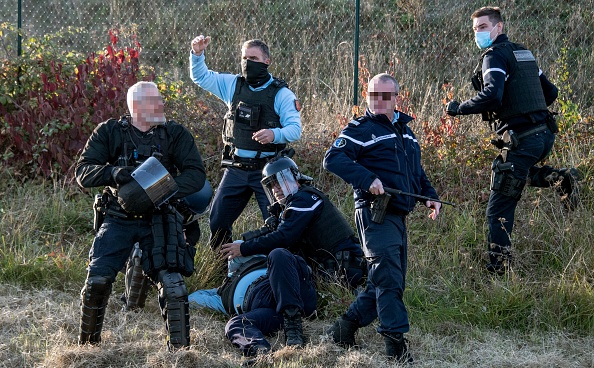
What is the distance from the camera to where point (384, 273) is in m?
4.68

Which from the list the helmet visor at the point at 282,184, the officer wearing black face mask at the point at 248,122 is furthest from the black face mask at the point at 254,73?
the helmet visor at the point at 282,184

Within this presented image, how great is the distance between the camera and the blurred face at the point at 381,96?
486cm

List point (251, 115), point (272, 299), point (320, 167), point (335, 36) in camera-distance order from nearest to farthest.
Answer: point (272, 299) → point (251, 115) → point (320, 167) → point (335, 36)

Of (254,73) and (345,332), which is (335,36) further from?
(345,332)

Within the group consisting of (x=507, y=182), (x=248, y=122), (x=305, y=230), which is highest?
(x=248, y=122)

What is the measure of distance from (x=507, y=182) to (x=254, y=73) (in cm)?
217

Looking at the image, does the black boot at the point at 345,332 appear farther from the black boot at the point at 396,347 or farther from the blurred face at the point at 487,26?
the blurred face at the point at 487,26

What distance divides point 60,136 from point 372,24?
18.3ft

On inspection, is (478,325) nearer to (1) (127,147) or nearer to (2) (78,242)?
(1) (127,147)

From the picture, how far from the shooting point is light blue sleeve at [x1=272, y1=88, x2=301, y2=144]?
6.03 m

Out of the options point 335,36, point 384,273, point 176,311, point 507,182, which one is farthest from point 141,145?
point 335,36

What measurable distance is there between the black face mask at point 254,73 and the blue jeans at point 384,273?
177 cm

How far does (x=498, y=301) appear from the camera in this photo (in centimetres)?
549

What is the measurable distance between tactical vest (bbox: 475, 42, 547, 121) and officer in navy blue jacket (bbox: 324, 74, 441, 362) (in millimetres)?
1522
